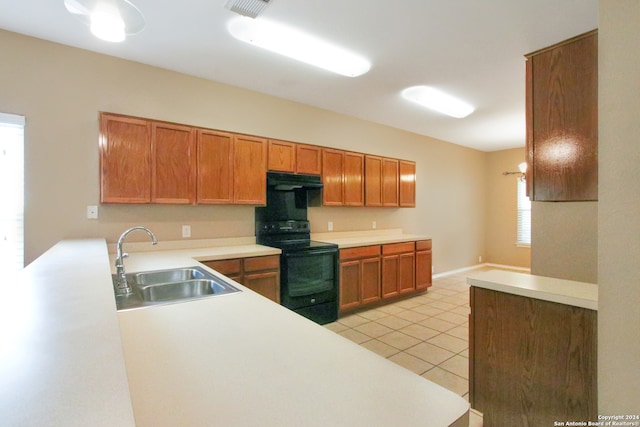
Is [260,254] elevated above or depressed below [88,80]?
below

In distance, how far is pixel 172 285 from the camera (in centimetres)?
195

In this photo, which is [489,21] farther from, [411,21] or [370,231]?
[370,231]

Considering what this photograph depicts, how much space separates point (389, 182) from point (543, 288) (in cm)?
319

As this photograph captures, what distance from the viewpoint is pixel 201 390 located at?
71cm

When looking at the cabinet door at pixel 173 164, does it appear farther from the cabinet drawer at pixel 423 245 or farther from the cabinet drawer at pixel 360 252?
the cabinet drawer at pixel 423 245

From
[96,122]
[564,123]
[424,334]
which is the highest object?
[96,122]

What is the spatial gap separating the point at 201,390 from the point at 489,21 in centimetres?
280

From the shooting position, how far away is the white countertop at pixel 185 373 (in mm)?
480

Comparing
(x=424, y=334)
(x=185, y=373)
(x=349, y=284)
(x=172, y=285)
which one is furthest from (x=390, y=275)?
(x=185, y=373)

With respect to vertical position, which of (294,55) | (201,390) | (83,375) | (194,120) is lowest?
(201,390)

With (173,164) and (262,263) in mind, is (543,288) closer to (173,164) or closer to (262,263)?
(262,263)

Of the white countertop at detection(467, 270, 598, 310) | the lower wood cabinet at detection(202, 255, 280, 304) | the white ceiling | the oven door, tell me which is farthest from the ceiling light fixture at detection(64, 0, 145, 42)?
the white countertop at detection(467, 270, 598, 310)

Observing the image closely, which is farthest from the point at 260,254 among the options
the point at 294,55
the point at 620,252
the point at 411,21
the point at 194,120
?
the point at 620,252

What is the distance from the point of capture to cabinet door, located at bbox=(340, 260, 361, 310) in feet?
12.1
